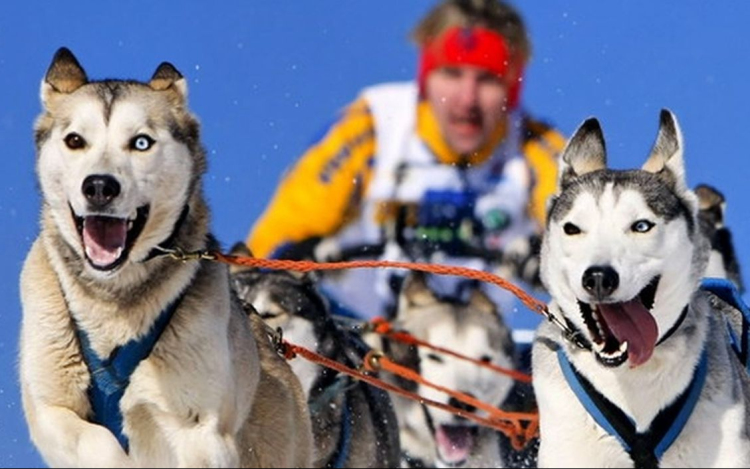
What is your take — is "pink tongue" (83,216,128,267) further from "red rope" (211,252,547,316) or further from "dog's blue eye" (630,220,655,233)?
"dog's blue eye" (630,220,655,233)

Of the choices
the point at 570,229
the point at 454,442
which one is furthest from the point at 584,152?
the point at 454,442

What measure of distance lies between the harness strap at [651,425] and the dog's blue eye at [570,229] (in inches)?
11.3

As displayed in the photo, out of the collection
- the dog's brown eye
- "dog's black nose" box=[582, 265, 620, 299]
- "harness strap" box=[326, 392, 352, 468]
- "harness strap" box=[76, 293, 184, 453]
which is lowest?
"harness strap" box=[326, 392, 352, 468]

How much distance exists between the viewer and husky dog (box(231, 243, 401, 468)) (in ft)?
17.5

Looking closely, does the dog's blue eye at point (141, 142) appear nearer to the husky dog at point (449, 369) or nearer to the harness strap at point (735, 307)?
the harness strap at point (735, 307)

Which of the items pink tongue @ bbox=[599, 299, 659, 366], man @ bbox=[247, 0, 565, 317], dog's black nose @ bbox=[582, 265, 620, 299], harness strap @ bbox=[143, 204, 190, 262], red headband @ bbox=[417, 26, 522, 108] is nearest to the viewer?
dog's black nose @ bbox=[582, 265, 620, 299]

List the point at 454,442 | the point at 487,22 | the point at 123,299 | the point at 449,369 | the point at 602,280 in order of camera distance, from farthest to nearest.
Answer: the point at 487,22
the point at 449,369
the point at 454,442
the point at 123,299
the point at 602,280

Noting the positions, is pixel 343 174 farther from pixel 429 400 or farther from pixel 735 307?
pixel 735 307

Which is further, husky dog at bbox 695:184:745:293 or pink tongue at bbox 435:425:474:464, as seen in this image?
pink tongue at bbox 435:425:474:464

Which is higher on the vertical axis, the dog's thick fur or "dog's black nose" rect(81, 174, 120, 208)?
"dog's black nose" rect(81, 174, 120, 208)

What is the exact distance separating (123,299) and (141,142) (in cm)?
32

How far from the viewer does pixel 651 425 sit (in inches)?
140

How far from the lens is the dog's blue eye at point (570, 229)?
11.6ft

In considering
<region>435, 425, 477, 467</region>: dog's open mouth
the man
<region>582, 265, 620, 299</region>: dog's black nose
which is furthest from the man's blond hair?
<region>582, 265, 620, 299</region>: dog's black nose
